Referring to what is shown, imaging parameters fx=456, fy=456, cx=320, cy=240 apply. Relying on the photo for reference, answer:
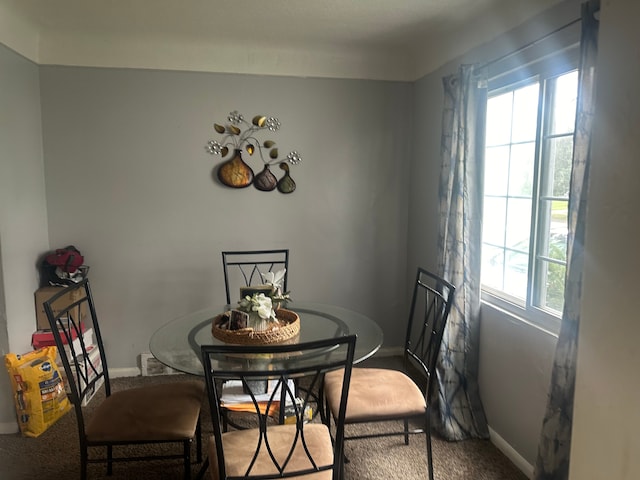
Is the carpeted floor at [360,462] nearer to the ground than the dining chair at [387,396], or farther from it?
nearer to the ground

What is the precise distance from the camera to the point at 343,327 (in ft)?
7.65

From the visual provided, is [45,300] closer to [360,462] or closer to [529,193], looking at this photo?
[360,462]

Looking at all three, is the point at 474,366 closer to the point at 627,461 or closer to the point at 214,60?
the point at 627,461

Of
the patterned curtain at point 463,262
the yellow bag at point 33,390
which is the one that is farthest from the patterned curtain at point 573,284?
the yellow bag at point 33,390

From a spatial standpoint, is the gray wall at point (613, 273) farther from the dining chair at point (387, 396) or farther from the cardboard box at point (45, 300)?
the cardboard box at point (45, 300)

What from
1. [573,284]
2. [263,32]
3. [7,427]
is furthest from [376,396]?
[263,32]

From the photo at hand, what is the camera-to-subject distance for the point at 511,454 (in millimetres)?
2342

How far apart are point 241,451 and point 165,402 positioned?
0.56m

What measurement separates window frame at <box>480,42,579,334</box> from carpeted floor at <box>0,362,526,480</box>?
772 mm

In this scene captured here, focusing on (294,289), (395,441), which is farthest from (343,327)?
(294,289)

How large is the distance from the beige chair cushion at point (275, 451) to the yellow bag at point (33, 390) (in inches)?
57.7

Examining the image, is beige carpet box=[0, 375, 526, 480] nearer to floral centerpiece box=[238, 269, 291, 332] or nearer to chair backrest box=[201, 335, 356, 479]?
chair backrest box=[201, 335, 356, 479]

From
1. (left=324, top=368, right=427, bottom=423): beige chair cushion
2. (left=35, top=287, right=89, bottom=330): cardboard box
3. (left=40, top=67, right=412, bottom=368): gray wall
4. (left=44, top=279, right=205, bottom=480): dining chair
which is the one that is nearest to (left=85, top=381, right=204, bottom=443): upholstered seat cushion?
(left=44, top=279, right=205, bottom=480): dining chair

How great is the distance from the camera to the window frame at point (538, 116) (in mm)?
1996
